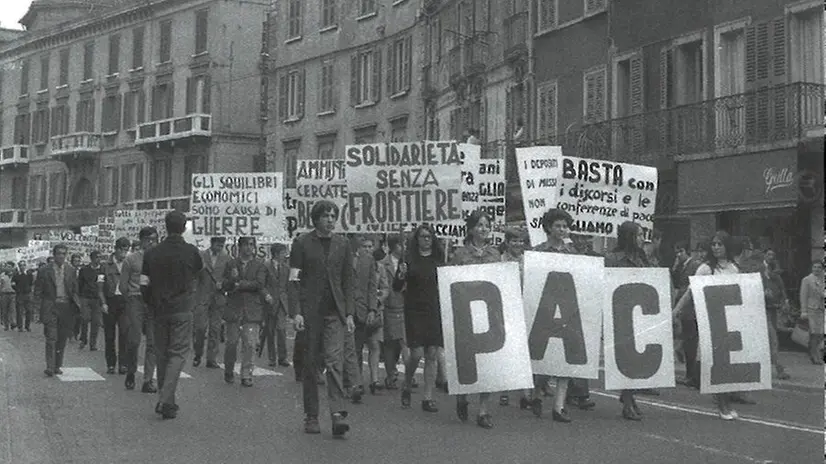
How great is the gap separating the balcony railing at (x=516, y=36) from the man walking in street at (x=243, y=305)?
58.6ft

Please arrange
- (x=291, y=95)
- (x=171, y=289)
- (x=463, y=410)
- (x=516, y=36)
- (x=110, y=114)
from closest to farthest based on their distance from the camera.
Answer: (x=463, y=410) → (x=171, y=289) → (x=516, y=36) → (x=291, y=95) → (x=110, y=114)

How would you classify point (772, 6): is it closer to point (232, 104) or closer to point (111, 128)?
point (232, 104)

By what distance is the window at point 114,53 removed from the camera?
211 feet

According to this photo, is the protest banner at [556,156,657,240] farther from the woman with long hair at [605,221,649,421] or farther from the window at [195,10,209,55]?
the window at [195,10,209,55]

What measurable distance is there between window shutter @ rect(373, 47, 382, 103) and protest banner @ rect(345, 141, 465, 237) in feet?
99.8

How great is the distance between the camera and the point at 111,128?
64.7 metres

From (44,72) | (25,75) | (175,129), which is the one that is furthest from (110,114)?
(25,75)

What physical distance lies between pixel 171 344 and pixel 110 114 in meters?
55.1

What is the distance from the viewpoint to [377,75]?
149 ft

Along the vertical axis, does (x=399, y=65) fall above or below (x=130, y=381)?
above

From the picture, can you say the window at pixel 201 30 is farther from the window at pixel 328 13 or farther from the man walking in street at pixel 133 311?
the man walking in street at pixel 133 311

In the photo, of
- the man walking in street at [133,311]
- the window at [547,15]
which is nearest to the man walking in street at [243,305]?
the man walking in street at [133,311]

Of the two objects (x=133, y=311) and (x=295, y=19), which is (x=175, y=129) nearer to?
(x=295, y=19)

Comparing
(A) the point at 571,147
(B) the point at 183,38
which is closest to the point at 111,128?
(B) the point at 183,38
